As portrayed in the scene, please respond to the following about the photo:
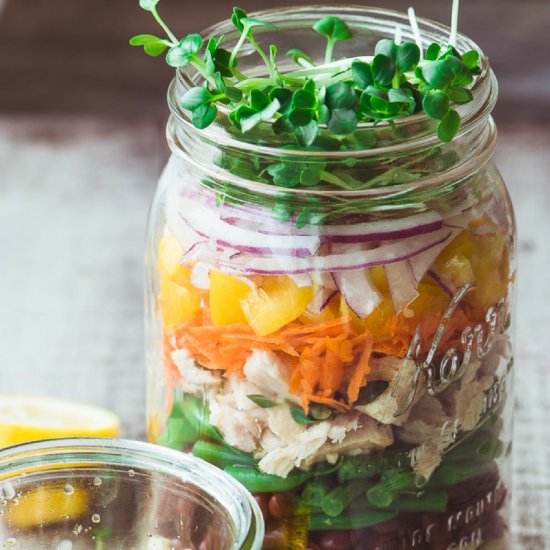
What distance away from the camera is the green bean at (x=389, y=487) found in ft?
2.61

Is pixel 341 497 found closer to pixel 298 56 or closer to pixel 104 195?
pixel 298 56

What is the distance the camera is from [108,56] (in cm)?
215

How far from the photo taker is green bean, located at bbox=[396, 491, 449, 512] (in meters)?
0.81

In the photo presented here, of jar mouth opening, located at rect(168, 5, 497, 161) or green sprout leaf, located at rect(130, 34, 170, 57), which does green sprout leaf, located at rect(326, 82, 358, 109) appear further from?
green sprout leaf, located at rect(130, 34, 170, 57)

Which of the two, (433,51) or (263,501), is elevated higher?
(433,51)

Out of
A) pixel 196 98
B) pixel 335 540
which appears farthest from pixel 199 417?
pixel 196 98

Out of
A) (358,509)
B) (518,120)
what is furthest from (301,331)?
(518,120)

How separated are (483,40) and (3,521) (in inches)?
64.3

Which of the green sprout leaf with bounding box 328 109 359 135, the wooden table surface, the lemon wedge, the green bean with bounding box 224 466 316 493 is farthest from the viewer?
the wooden table surface

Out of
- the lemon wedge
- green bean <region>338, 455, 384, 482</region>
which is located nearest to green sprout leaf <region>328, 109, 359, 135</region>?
green bean <region>338, 455, 384, 482</region>

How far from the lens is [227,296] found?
767 mm

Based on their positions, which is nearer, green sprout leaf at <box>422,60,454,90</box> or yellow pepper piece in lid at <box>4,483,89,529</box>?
green sprout leaf at <box>422,60,454,90</box>

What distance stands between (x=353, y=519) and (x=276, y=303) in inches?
6.9

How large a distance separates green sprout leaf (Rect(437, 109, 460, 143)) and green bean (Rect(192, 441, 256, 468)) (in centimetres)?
26
